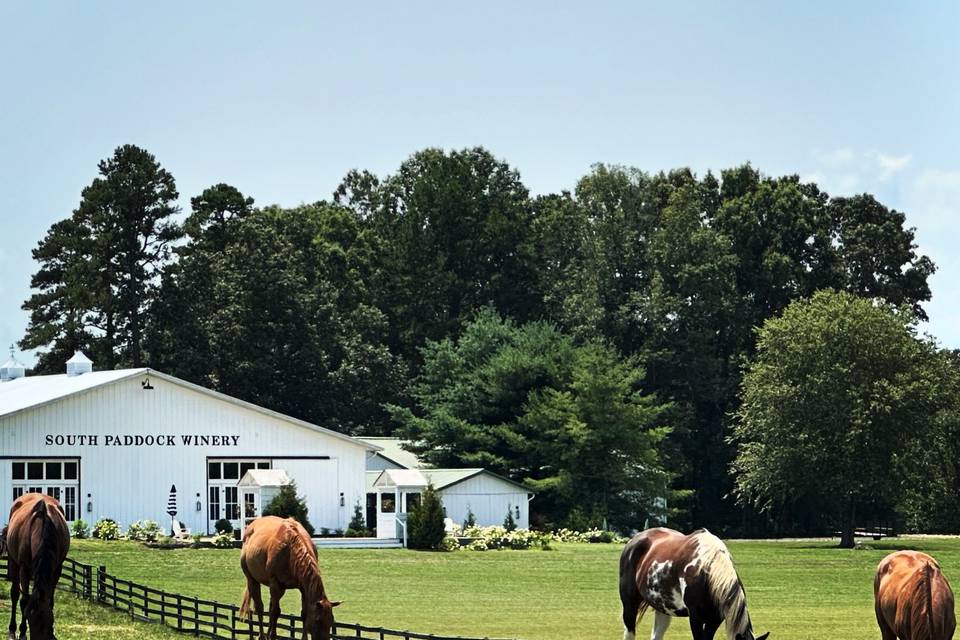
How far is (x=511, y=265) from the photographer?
100875 mm

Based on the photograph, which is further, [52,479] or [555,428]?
[555,428]

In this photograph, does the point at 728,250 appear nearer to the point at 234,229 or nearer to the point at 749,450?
the point at 749,450

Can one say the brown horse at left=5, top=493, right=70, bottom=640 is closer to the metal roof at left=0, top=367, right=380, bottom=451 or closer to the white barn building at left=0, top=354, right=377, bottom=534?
the white barn building at left=0, top=354, right=377, bottom=534

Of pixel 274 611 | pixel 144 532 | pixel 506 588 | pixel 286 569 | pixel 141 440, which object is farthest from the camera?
Answer: pixel 141 440

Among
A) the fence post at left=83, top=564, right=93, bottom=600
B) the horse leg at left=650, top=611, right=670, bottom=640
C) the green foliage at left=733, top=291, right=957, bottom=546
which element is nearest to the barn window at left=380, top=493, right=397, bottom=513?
the green foliage at left=733, top=291, right=957, bottom=546

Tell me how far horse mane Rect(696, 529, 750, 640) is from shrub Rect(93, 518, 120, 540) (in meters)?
39.2

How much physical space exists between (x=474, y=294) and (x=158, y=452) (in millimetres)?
40163

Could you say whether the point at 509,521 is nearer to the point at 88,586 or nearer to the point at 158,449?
the point at 158,449

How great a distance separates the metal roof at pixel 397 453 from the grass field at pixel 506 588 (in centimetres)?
1463

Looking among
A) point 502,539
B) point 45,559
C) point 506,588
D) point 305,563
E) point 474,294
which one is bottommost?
point 506,588

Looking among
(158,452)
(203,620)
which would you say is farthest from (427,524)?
(203,620)

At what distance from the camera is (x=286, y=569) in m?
24.1

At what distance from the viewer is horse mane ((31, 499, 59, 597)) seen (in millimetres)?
22875

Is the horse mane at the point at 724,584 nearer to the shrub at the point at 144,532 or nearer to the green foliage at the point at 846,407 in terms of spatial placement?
the shrub at the point at 144,532
